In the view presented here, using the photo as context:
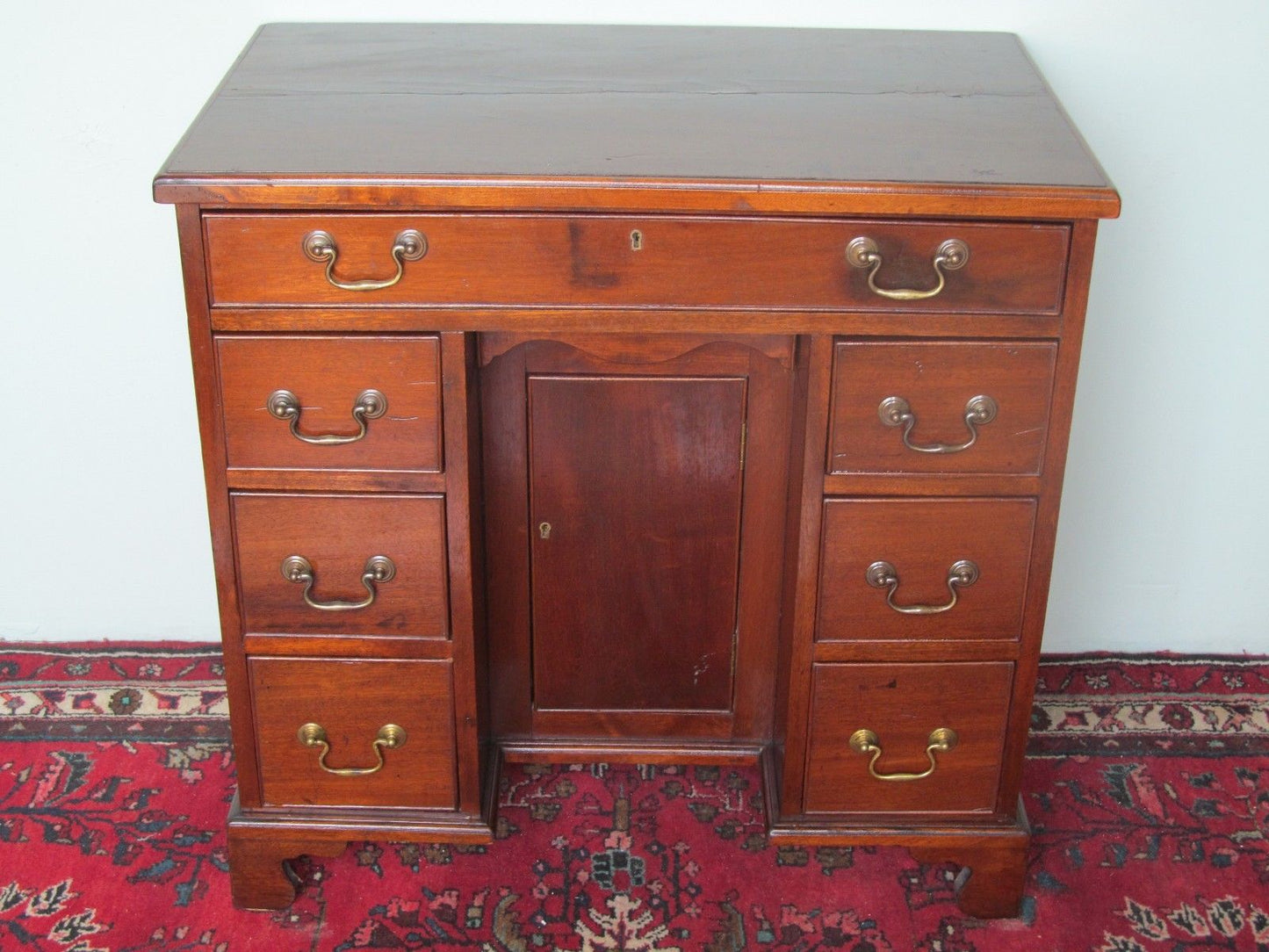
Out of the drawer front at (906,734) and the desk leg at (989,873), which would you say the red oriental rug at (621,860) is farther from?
the drawer front at (906,734)

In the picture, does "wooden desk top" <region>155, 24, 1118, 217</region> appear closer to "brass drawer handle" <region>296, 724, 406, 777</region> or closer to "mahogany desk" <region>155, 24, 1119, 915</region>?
"mahogany desk" <region>155, 24, 1119, 915</region>

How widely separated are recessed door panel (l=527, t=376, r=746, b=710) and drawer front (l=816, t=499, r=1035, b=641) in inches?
8.2

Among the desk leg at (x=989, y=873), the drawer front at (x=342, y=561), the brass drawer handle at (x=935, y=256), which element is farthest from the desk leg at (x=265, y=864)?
the brass drawer handle at (x=935, y=256)

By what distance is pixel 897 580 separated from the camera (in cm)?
178

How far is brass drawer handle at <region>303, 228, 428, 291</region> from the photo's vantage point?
158 cm

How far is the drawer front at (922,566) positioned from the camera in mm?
1743

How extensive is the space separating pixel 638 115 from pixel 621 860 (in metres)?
0.96

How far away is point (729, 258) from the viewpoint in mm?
1603

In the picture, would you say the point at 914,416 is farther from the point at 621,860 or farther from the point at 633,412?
the point at 621,860

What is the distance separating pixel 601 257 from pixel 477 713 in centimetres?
62

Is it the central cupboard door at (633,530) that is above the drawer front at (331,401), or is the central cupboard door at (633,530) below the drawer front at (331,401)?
below

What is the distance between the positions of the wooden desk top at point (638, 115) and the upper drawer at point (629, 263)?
0.15 ft

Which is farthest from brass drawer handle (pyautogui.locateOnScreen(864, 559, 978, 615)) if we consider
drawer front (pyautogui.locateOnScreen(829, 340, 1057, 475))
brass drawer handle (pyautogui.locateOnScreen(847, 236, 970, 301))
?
brass drawer handle (pyautogui.locateOnScreen(847, 236, 970, 301))

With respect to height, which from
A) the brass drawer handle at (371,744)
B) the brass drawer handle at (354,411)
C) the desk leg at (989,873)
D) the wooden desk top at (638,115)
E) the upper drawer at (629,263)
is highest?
the wooden desk top at (638,115)
